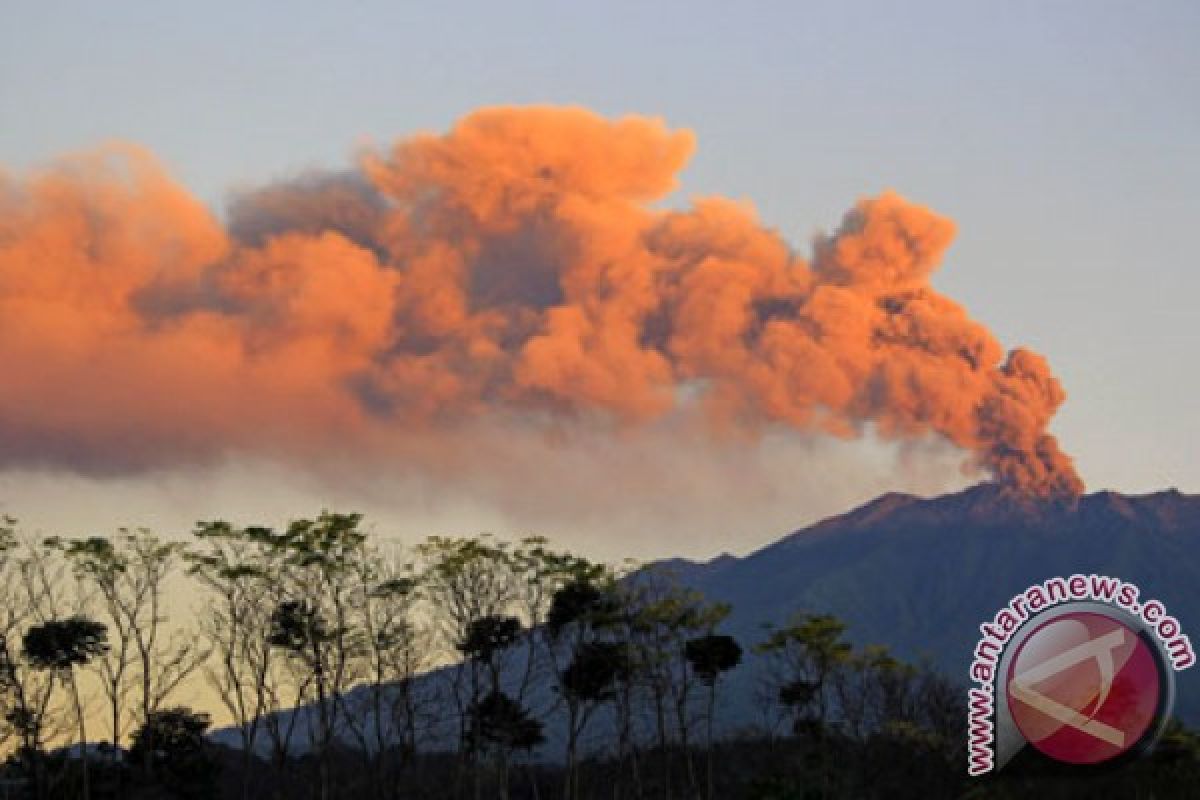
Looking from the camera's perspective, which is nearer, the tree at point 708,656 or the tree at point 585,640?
the tree at point 585,640

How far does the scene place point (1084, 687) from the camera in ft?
130

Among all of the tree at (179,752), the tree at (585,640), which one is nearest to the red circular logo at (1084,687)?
the tree at (585,640)

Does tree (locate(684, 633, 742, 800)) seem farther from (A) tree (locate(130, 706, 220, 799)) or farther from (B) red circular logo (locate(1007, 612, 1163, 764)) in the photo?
(B) red circular logo (locate(1007, 612, 1163, 764))

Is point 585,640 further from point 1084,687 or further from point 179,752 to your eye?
point 1084,687

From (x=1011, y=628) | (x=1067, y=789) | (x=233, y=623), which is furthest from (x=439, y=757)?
(x=1011, y=628)

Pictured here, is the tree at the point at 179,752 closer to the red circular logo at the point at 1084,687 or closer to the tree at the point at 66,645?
the tree at the point at 66,645

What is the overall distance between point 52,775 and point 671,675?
93.7 feet

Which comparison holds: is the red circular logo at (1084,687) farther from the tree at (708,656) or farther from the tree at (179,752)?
the tree at (179,752)

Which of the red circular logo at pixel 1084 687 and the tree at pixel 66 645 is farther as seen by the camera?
the tree at pixel 66 645

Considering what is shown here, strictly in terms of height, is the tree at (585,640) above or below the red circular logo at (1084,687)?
above

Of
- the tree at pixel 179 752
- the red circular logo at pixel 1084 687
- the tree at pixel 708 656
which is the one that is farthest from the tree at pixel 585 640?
the red circular logo at pixel 1084 687

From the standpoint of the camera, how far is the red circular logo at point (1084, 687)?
3628 cm

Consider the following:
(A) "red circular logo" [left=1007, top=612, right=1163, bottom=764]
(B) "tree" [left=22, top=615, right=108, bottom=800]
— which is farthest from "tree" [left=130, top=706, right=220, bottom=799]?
(A) "red circular logo" [left=1007, top=612, right=1163, bottom=764]

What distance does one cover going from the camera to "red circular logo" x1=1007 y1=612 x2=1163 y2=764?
3628cm
